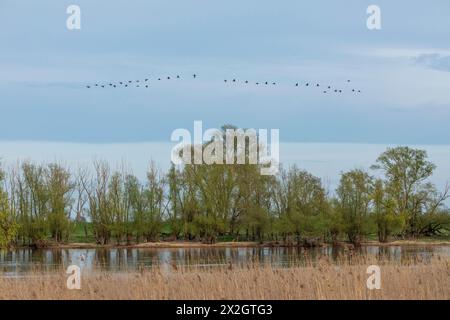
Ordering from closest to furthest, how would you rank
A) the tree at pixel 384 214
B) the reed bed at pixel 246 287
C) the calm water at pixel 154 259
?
the reed bed at pixel 246 287 → the calm water at pixel 154 259 → the tree at pixel 384 214

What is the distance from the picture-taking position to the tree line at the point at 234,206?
6250 cm

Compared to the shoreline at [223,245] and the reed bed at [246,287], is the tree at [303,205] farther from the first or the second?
the reed bed at [246,287]

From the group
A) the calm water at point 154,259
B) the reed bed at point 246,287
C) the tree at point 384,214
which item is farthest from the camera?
the tree at point 384,214

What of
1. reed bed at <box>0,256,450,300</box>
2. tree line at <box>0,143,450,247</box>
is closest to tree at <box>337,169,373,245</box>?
tree line at <box>0,143,450,247</box>

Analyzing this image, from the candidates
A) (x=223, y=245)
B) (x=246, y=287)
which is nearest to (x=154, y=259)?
(x=223, y=245)

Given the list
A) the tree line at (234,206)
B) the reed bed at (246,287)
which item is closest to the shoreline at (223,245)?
the tree line at (234,206)

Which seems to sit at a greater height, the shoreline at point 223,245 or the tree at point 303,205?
the tree at point 303,205

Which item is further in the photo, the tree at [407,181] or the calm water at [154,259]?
the tree at [407,181]

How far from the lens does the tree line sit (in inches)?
2461

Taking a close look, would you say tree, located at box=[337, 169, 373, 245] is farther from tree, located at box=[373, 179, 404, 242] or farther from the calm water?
the calm water

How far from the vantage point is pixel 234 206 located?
6488cm

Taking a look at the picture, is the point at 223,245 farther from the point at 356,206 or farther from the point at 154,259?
the point at 154,259

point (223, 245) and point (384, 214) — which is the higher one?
point (384, 214)
